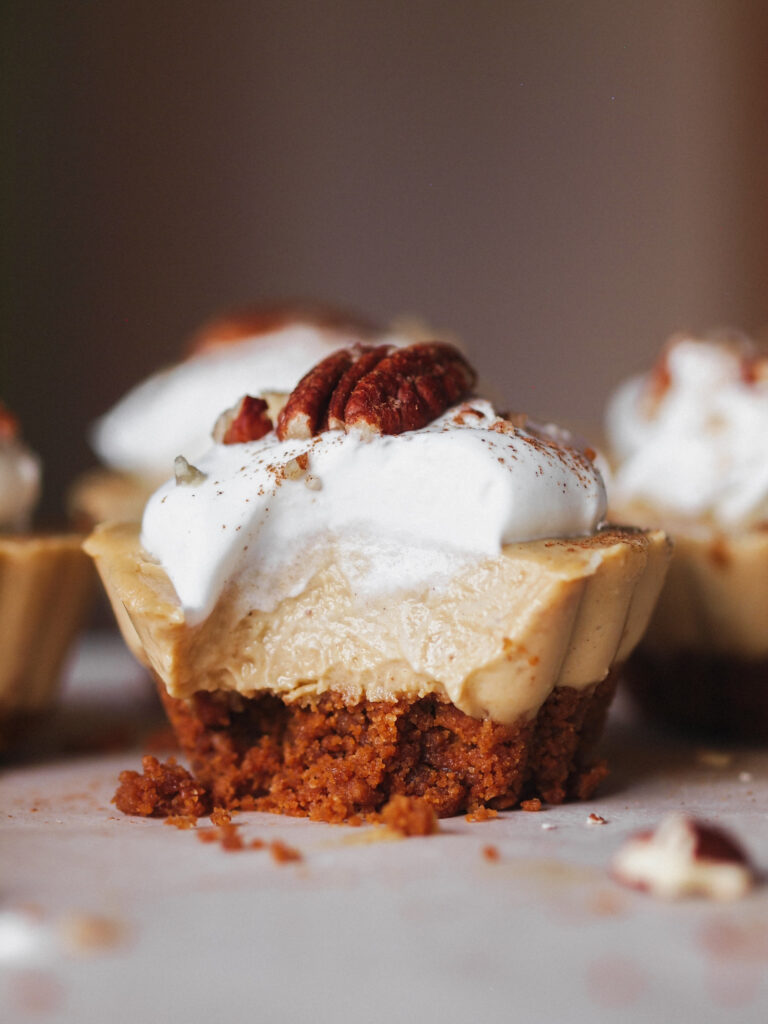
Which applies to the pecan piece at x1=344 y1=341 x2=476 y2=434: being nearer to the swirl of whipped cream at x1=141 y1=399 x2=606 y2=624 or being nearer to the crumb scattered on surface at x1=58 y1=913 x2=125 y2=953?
the swirl of whipped cream at x1=141 y1=399 x2=606 y2=624

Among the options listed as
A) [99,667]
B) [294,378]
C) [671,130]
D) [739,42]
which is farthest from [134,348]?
[739,42]

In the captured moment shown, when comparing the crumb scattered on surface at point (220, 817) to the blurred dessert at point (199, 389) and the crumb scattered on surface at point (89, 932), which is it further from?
the blurred dessert at point (199, 389)

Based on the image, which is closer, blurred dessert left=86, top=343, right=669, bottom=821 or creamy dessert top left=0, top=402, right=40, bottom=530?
blurred dessert left=86, top=343, right=669, bottom=821

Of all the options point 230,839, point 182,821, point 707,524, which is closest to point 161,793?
point 182,821

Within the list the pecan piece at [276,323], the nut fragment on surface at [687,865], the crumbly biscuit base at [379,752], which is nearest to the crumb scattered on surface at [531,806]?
the crumbly biscuit base at [379,752]

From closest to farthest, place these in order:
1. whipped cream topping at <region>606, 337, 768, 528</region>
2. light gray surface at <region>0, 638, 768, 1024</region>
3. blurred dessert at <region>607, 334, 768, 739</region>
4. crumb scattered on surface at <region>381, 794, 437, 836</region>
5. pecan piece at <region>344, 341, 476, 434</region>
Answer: light gray surface at <region>0, 638, 768, 1024</region>
crumb scattered on surface at <region>381, 794, 437, 836</region>
pecan piece at <region>344, 341, 476, 434</region>
blurred dessert at <region>607, 334, 768, 739</region>
whipped cream topping at <region>606, 337, 768, 528</region>

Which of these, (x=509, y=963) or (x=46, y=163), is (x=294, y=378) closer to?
(x=509, y=963)

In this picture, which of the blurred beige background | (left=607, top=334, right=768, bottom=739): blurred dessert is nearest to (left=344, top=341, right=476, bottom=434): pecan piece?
(left=607, top=334, right=768, bottom=739): blurred dessert
